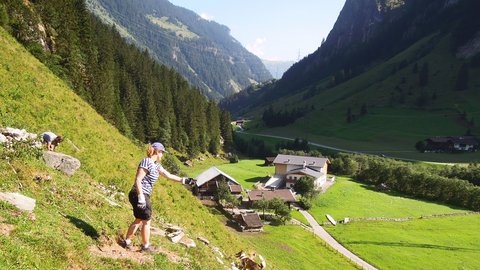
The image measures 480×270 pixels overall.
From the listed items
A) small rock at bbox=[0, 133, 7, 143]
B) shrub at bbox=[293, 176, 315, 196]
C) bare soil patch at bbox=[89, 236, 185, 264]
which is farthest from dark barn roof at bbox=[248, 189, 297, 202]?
bare soil patch at bbox=[89, 236, 185, 264]

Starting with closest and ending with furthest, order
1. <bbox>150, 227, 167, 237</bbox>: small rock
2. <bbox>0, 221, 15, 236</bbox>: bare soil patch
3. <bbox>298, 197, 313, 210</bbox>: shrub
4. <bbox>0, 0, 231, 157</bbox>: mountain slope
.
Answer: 1. <bbox>0, 221, 15, 236</bbox>: bare soil patch
2. <bbox>150, 227, 167, 237</bbox>: small rock
3. <bbox>0, 0, 231, 157</bbox>: mountain slope
4. <bbox>298, 197, 313, 210</bbox>: shrub

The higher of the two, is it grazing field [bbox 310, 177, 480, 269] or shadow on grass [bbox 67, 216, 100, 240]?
shadow on grass [bbox 67, 216, 100, 240]

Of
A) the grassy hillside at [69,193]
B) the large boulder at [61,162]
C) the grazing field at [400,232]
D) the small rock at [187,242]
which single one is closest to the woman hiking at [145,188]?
the grassy hillside at [69,193]

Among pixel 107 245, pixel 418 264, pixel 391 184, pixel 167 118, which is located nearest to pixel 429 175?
pixel 391 184

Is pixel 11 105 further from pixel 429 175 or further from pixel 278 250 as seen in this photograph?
pixel 429 175

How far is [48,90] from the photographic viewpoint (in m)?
32.8

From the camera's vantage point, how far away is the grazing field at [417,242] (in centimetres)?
6241

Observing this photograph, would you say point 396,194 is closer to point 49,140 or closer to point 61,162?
point 49,140

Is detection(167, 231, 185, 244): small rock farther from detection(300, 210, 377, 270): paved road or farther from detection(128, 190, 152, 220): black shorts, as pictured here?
detection(300, 210, 377, 270): paved road

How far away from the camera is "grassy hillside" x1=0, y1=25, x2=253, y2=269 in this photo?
36.8 ft

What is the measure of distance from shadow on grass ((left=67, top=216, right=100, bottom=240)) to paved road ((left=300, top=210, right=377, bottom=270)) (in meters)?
55.0

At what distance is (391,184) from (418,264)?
5654cm

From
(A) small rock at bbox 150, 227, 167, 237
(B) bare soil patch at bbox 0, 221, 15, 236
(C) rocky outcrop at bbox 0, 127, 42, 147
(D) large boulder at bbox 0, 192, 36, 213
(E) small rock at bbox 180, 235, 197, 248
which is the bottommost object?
(E) small rock at bbox 180, 235, 197, 248

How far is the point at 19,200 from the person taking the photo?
13.0m
